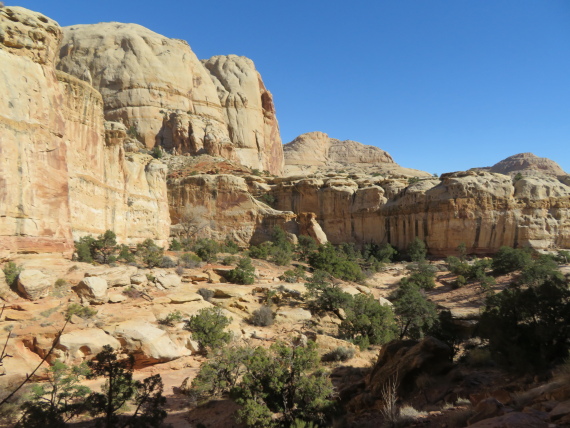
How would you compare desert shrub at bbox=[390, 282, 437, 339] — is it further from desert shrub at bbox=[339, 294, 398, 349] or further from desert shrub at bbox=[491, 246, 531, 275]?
desert shrub at bbox=[491, 246, 531, 275]

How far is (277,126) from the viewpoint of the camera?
2928 inches

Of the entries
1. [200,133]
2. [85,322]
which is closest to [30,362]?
[85,322]

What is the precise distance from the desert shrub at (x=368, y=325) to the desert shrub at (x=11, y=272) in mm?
13900

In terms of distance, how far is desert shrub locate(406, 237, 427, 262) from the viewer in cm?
3522

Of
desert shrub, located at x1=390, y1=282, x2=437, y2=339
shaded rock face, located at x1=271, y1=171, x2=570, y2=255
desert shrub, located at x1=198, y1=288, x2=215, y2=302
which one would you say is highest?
shaded rock face, located at x1=271, y1=171, x2=570, y2=255

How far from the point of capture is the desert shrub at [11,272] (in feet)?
42.3

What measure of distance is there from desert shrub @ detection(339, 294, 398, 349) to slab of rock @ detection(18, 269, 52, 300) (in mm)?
12849

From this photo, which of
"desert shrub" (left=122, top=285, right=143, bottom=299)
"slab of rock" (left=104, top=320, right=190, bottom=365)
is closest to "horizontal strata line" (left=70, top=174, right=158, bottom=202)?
"desert shrub" (left=122, top=285, right=143, bottom=299)

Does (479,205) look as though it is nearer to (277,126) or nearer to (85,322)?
(85,322)

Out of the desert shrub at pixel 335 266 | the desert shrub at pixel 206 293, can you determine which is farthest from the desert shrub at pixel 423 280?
the desert shrub at pixel 206 293

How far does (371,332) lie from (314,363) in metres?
7.87

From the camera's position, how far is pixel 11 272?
1302cm

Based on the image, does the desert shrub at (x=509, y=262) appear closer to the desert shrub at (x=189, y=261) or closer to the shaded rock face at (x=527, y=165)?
the desert shrub at (x=189, y=261)

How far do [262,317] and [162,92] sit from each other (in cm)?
4741
